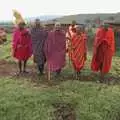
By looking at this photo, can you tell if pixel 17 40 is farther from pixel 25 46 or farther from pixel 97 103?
pixel 97 103

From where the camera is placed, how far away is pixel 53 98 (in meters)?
11.1

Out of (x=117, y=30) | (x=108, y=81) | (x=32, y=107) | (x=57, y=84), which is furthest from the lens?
(x=117, y=30)

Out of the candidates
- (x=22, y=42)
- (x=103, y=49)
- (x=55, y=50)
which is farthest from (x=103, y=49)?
(x=22, y=42)

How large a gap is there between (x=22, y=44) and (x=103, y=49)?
7.96 ft

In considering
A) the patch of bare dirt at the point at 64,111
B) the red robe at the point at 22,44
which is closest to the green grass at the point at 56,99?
the patch of bare dirt at the point at 64,111

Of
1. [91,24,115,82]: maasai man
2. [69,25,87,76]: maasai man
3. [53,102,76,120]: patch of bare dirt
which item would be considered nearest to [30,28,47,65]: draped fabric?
[69,25,87,76]: maasai man

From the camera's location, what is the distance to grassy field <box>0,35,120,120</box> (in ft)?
34.0

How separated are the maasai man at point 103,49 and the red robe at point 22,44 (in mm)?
2015

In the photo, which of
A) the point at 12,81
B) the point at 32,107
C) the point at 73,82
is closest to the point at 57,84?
the point at 73,82

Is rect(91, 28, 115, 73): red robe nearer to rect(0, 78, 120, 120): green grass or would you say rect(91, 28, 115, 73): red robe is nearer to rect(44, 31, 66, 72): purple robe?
rect(44, 31, 66, 72): purple robe

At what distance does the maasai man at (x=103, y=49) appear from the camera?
13188 mm

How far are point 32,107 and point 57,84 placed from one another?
6.79 ft

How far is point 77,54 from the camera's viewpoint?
44.0ft

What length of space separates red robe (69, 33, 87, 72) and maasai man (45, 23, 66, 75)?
0.29 m
